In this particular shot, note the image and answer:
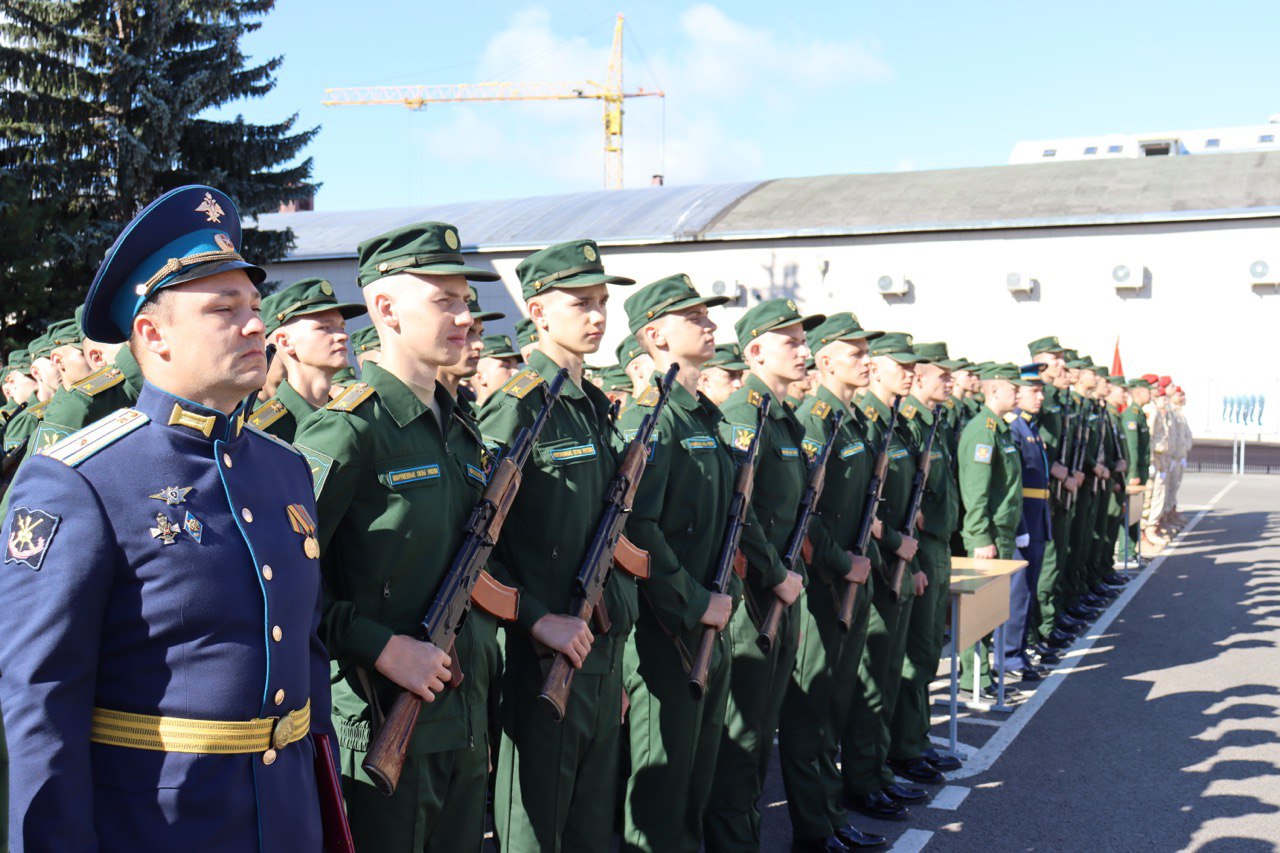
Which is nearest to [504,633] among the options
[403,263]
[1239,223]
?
[403,263]

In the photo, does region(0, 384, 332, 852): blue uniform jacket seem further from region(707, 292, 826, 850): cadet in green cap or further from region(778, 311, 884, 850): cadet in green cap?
region(778, 311, 884, 850): cadet in green cap

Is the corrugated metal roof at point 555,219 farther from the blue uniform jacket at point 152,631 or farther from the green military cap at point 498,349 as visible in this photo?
the blue uniform jacket at point 152,631

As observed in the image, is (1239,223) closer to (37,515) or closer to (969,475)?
(969,475)

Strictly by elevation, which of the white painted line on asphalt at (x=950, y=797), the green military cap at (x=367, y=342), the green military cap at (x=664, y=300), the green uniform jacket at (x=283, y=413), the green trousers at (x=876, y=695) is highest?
the green military cap at (x=664, y=300)

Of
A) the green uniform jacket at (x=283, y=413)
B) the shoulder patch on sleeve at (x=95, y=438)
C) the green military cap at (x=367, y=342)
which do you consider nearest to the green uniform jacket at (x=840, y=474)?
the green uniform jacket at (x=283, y=413)

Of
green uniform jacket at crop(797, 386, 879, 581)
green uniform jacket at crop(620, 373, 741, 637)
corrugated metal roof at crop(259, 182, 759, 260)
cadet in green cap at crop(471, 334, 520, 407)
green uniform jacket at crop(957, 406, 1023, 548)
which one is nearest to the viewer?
green uniform jacket at crop(620, 373, 741, 637)

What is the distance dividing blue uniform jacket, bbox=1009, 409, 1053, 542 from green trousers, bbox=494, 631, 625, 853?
6363 mm

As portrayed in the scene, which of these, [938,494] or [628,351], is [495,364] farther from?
[938,494]

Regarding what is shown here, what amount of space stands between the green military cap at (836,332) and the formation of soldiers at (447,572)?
0.02 metres

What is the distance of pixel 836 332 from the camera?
5992 millimetres

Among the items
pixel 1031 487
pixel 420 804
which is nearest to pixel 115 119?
pixel 1031 487

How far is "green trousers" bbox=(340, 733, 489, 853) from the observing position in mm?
2799

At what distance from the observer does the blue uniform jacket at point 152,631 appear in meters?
1.87

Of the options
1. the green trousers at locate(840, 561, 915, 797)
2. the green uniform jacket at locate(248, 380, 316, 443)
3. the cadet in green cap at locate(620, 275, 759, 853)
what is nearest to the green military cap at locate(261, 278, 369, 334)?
the green uniform jacket at locate(248, 380, 316, 443)
